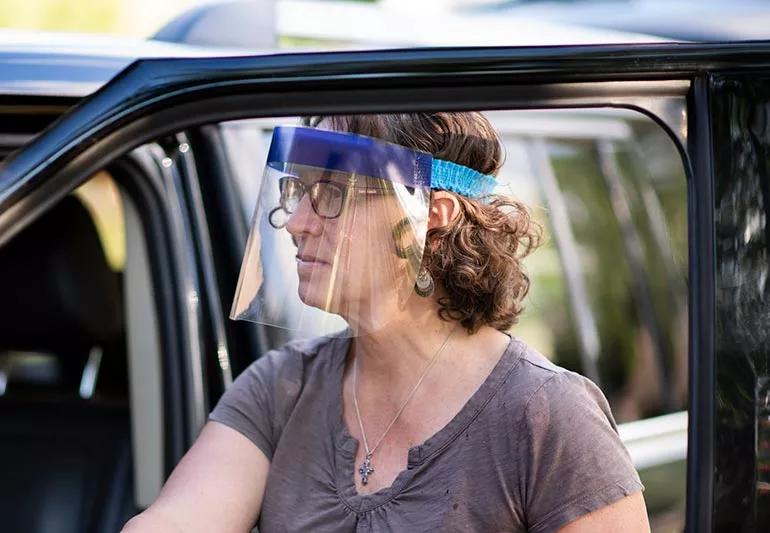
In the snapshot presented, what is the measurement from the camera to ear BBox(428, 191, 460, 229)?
1.80 metres

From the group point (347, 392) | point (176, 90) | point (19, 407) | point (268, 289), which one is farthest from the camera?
point (19, 407)

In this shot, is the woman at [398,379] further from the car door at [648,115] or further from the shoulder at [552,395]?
the car door at [648,115]

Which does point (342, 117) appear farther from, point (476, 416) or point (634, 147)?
point (634, 147)

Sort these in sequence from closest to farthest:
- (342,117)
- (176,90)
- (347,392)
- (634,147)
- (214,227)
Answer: (176,90), (342,117), (347,392), (214,227), (634,147)

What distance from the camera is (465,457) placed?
1729mm

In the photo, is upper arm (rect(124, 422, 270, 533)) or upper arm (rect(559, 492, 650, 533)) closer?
upper arm (rect(559, 492, 650, 533))

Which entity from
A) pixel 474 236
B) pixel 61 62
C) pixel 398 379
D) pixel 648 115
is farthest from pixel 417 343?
pixel 61 62

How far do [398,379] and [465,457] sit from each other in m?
0.23

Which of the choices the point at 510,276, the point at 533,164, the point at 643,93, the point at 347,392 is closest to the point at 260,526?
the point at 347,392

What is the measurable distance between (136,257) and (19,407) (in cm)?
75

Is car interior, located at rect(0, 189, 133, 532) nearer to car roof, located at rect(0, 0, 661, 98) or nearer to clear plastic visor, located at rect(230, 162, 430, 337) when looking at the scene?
car roof, located at rect(0, 0, 661, 98)

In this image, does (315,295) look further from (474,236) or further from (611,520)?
(611,520)

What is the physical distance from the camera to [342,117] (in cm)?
167

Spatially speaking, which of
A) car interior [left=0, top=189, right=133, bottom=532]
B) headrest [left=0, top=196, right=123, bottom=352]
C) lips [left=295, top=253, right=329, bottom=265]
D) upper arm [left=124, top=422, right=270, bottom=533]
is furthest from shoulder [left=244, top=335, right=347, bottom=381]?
headrest [left=0, top=196, right=123, bottom=352]
